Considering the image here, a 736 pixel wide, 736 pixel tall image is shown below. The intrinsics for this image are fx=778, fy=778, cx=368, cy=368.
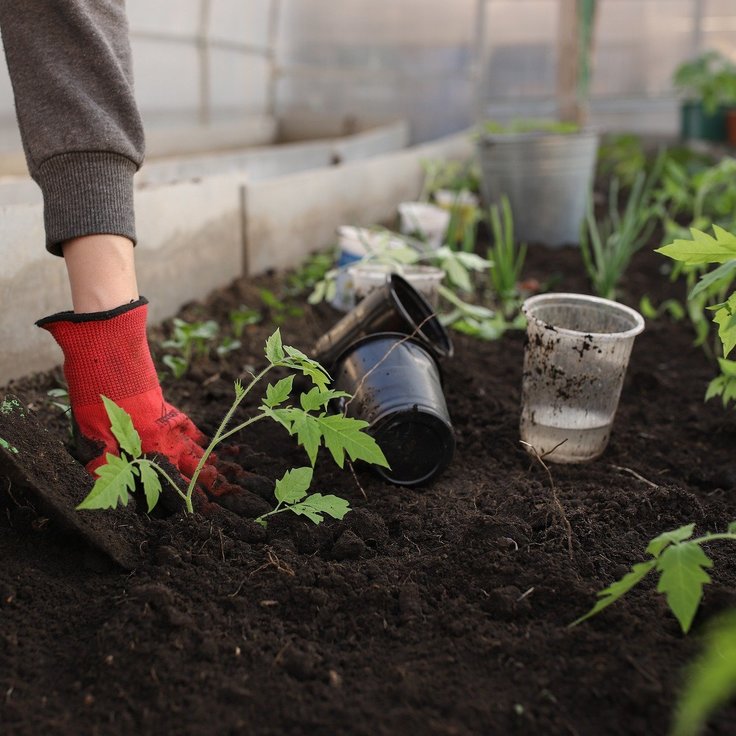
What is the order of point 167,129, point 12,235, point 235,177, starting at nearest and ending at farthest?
point 12,235 → point 235,177 → point 167,129

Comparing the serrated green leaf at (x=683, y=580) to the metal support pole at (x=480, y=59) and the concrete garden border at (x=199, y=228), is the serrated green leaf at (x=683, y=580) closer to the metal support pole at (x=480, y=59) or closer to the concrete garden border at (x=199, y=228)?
the concrete garden border at (x=199, y=228)

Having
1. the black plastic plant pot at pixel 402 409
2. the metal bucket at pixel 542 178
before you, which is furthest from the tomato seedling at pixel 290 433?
the metal bucket at pixel 542 178

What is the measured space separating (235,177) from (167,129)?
10.5 feet

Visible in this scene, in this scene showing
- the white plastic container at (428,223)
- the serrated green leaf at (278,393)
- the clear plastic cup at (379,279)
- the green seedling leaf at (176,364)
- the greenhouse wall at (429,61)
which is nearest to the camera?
the serrated green leaf at (278,393)

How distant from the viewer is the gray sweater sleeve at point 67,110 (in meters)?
1.40

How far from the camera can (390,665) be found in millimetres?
1053

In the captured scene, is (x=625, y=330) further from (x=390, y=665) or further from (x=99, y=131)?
(x=99, y=131)

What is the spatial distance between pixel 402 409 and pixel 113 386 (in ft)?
1.76

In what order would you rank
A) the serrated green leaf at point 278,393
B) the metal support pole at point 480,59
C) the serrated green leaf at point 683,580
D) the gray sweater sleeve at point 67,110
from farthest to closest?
the metal support pole at point 480,59
the gray sweater sleeve at point 67,110
the serrated green leaf at point 278,393
the serrated green leaf at point 683,580

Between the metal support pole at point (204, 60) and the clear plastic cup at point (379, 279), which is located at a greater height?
the metal support pole at point (204, 60)

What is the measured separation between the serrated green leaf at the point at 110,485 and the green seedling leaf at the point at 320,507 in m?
0.31

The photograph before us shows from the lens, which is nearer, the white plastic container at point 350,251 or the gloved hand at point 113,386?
the gloved hand at point 113,386

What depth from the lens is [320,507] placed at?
1.29 meters

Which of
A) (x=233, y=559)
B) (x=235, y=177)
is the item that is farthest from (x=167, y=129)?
(x=233, y=559)
